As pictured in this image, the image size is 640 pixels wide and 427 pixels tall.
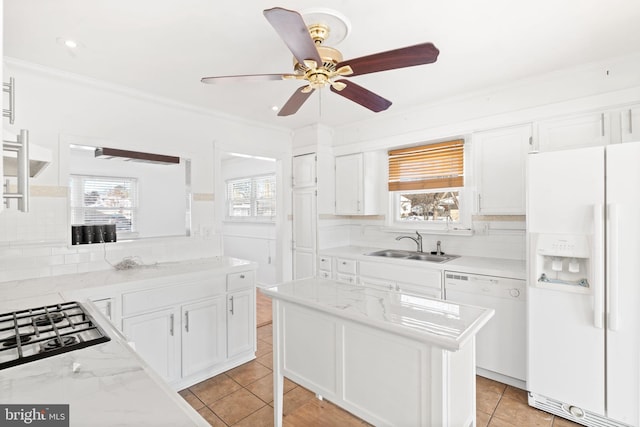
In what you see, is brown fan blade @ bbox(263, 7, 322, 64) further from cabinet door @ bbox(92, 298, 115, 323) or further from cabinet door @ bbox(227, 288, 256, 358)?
cabinet door @ bbox(227, 288, 256, 358)

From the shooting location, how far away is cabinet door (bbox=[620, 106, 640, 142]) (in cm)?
234

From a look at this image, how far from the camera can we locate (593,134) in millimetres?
2486

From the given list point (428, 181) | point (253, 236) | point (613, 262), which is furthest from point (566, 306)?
point (253, 236)

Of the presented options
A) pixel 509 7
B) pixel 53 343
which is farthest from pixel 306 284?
pixel 509 7

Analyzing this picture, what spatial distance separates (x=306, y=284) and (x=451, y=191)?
2168mm

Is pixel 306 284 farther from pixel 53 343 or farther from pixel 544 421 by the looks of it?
pixel 544 421

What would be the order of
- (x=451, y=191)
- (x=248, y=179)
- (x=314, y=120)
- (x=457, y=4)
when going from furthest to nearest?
(x=248, y=179) → (x=314, y=120) → (x=451, y=191) → (x=457, y=4)

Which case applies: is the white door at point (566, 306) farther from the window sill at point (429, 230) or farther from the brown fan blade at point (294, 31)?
the brown fan blade at point (294, 31)

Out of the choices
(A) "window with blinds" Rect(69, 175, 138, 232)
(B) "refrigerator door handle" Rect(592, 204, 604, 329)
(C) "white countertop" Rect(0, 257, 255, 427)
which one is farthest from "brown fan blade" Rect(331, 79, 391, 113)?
(A) "window with blinds" Rect(69, 175, 138, 232)

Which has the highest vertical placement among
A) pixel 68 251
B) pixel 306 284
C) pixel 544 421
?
pixel 68 251

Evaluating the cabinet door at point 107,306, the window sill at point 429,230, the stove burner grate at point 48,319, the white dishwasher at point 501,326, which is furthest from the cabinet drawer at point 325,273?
the stove burner grate at point 48,319

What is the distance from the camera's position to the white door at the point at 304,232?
161 inches

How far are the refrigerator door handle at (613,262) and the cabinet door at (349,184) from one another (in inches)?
93.5

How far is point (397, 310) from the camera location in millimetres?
1610
